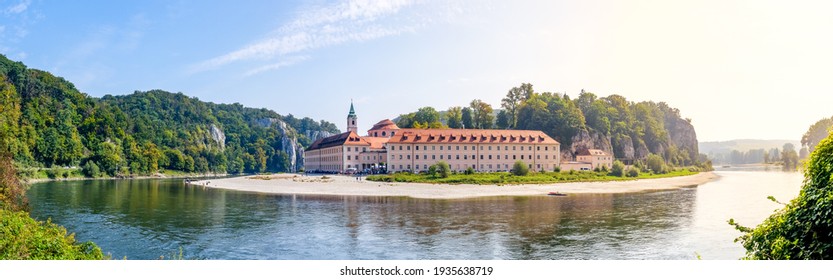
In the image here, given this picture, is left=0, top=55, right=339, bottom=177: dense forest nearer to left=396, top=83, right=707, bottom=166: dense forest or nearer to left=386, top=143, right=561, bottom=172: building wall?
left=386, top=143, right=561, bottom=172: building wall

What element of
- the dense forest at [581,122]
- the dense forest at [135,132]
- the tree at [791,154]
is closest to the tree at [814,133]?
the tree at [791,154]

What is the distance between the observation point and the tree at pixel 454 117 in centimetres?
6731

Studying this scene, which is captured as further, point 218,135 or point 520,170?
point 218,135

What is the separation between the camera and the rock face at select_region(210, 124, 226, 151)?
349 ft

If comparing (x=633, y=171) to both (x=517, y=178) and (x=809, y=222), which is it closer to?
(x=517, y=178)

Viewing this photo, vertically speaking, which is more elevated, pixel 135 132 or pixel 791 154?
pixel 135 132

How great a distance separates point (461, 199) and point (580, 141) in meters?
26.9

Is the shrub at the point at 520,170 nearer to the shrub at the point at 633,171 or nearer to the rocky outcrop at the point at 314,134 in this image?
the shrub at the point at 633,171

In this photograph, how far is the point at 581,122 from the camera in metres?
55.2

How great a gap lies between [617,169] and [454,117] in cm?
2310

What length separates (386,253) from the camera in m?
13.9

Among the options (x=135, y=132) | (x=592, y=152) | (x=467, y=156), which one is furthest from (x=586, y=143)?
(x=135, y=132)
